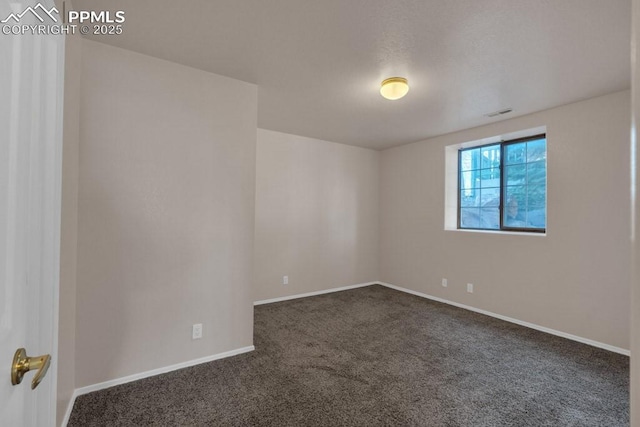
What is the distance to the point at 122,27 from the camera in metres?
1.97

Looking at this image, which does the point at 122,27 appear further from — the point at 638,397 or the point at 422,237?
the point at 422,237

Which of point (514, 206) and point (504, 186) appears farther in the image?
point (504, 186)

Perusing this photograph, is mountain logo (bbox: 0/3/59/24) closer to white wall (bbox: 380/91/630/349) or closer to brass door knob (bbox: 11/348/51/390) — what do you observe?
brass door knob (bbox: 11/348/51/390)

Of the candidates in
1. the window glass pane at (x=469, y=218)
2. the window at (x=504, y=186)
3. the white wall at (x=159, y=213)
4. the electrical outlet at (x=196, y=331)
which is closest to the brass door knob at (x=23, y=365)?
the white wall at (x=159, y=213)

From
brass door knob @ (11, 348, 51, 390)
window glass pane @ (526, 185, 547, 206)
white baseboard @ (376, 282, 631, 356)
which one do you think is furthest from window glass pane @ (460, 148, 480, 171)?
brass door knob @ (11, 348, 51, 390)

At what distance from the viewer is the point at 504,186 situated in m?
3.92

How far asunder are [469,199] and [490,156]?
655 mm

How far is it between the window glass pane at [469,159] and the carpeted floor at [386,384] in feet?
7.25

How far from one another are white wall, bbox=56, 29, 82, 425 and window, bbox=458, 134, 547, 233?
4332 millimetres

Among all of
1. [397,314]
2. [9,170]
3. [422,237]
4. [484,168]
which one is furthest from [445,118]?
[9,170]

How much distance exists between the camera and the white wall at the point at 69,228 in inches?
65.1

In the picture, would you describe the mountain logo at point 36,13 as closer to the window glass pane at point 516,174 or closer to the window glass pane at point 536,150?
the window glass pane at point 536,150

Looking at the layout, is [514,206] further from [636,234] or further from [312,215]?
[636,234]

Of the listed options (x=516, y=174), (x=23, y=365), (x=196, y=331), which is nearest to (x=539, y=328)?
(x=516, y=174)
